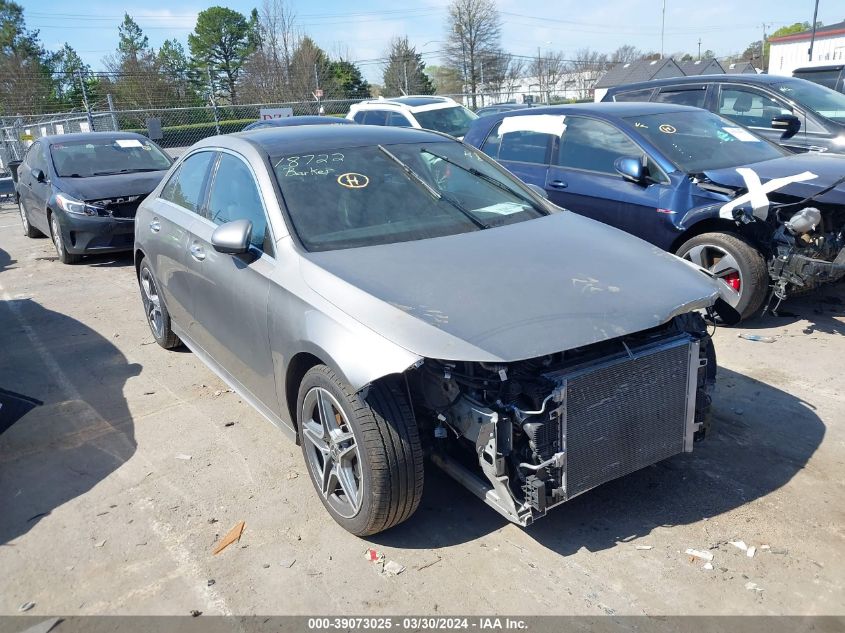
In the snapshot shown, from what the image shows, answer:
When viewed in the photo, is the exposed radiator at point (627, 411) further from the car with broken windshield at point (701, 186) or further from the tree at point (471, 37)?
the tree at point (471, 37)

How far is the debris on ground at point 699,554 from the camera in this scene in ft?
9.78

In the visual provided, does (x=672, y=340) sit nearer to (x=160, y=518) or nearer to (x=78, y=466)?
(x=160, y=518)

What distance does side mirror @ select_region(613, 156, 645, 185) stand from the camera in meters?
5.88

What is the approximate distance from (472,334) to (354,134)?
6.90 ft

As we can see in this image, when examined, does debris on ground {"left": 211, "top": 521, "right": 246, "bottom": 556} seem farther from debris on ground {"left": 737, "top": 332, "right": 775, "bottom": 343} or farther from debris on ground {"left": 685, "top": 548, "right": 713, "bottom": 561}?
Answer: debris on ground {"left": 737, "top": 332, "right": 775, "bottom": 343}

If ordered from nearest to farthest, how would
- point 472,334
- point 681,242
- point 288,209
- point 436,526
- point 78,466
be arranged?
point 472,334
point 436,526
point 288,209
point 78,466
point 681,242

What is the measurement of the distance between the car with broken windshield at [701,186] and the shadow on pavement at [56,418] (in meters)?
4.16

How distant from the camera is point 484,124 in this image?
7.84 metres

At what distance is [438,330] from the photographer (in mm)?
2689

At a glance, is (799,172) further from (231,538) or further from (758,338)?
(231,538)

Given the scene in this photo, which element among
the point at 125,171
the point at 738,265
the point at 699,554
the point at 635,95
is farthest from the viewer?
the point at 125,171

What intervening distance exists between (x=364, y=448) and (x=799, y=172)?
458 centimetres

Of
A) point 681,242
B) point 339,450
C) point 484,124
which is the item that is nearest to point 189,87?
point 484,124

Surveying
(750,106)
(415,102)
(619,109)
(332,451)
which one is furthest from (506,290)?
(415,102)
